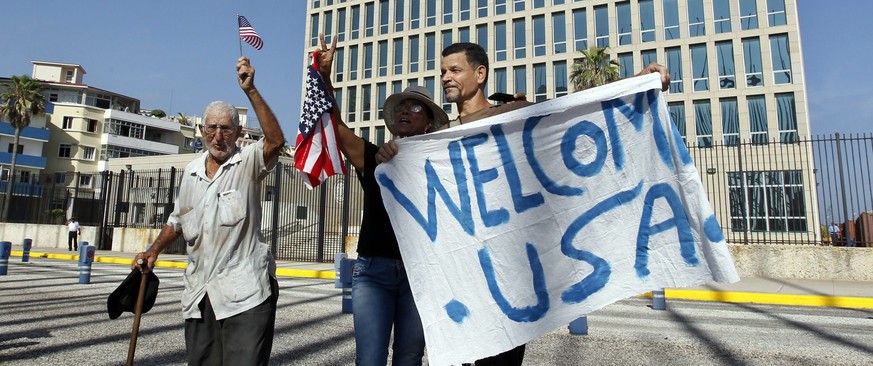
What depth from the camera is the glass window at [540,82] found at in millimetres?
35000

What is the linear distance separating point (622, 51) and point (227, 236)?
110 ft

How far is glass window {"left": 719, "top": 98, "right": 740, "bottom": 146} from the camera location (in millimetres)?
29328

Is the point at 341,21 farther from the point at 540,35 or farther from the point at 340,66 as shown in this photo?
the point at 540,35

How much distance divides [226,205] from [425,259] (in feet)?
3.43

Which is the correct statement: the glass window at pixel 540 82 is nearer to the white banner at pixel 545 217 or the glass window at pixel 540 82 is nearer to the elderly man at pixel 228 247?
the white banner at pixel 545 217

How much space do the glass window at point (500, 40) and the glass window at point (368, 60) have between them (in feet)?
33.1

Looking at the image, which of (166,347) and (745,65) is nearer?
(166,347)

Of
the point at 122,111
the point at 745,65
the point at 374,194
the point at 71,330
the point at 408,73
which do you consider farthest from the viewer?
the point at 122,111

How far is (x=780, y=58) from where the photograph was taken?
95.2ft

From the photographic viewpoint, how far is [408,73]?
130ft

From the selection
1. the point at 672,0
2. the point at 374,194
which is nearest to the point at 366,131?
the point at 672,0

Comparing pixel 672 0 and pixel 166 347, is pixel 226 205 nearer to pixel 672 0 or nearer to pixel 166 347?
pixel 166 347

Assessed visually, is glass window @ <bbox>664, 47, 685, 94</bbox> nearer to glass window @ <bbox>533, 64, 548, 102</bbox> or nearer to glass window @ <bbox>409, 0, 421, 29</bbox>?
glass window @ <bbox>533, 64, 548, 102</bbox>

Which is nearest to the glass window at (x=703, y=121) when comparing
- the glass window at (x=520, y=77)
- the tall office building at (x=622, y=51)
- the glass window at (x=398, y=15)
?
the tall office building at (x=622, y=51)
